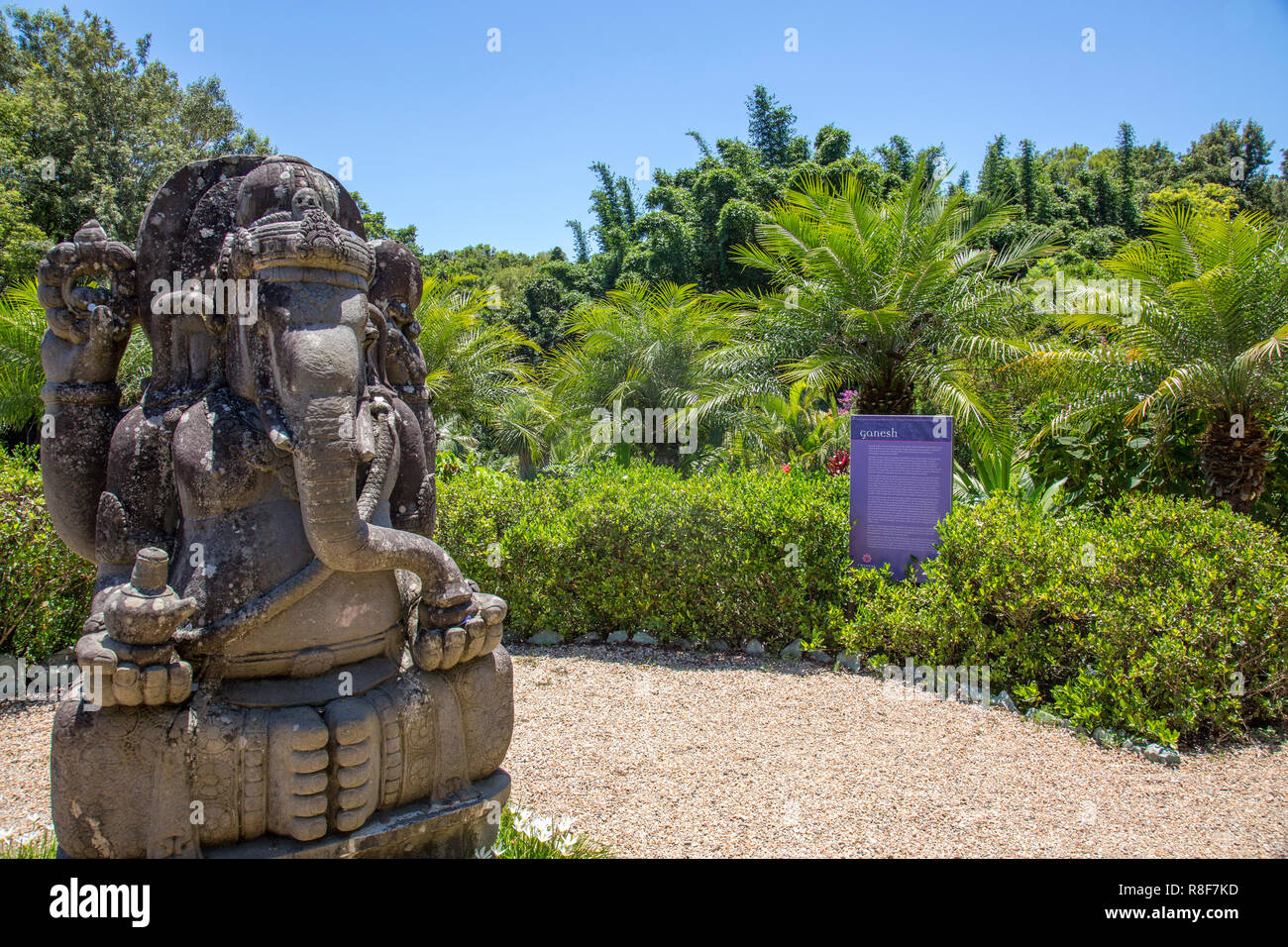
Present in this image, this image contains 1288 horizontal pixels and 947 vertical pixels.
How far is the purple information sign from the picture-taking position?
6363 millimetres

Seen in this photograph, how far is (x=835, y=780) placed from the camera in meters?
4.20

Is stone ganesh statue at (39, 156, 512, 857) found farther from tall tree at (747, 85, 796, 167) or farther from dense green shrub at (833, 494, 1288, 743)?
tall tree at (747, 85, 796, 167)

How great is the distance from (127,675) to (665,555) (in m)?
4.51

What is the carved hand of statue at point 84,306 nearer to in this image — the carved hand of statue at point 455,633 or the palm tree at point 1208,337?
the carved hand of statue at point 455,633

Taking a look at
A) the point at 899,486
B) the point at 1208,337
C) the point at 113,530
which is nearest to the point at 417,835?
the point at 113,530

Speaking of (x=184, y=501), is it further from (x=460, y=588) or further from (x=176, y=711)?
(x=460, y=588)

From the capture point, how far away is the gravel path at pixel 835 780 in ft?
11.9

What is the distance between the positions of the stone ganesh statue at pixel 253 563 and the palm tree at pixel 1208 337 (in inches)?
265

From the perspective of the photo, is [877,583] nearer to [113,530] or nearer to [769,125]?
[113,530]

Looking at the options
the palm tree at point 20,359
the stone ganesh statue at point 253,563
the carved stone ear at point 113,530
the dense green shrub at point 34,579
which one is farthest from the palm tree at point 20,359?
the carved stone ear at point 113,530

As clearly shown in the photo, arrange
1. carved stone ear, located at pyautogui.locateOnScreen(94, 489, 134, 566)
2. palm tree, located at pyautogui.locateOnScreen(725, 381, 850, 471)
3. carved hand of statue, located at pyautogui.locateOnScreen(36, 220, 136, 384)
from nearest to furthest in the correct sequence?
carved stone ear, located at pyautogui.locateOnScreen(94, 489, 134, 566), carved hand of statue, located at pyautogui.locateOnScreen(36, 220, 136, 384), palm tree, located at pyautogui.locateOnScreen(725, 381, 850, 471)

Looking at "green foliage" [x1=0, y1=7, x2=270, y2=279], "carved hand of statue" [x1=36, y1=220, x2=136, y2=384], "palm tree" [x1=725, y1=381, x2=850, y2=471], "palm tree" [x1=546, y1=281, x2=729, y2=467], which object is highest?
"green foliage" [x1=0, y1=7, x2=270, y2=279]

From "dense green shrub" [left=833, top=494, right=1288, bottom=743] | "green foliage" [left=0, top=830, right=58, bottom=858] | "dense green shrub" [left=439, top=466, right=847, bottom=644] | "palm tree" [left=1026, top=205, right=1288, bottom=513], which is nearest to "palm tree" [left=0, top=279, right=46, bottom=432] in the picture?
"dense green shrub" [left=439, top=466, right=847, bottom=644]
